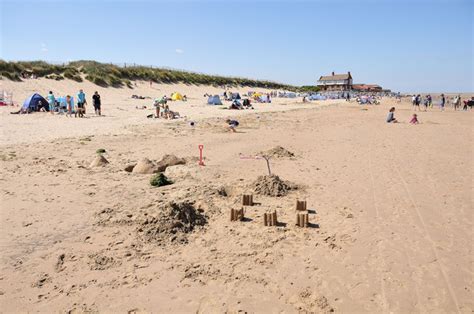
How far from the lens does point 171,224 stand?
238 inches

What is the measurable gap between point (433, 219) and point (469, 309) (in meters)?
2.73

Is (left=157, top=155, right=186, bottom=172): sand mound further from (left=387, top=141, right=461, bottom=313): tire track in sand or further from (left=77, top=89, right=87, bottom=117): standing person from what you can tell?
(left=77, top=89, right=87, bottom=117): standing person

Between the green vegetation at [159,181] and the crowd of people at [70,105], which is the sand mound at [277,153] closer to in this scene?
the green vegetation at [159,181]

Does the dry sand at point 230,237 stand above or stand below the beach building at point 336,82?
below

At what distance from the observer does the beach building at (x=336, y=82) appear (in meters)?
104

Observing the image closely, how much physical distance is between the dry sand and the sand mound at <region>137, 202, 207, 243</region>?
2 centimetres

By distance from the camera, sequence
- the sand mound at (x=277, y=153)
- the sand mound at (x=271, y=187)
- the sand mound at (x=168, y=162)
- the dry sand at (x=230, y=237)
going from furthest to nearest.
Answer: the sand mound at (x=277, y=153) → the sand mound at (x=168, y=162) → the sand mound at (x=271, y=187) → the dry sand at (x=230, y=237)

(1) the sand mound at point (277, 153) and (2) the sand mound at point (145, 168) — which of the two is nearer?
(2) the sand mound at point (145, 168)

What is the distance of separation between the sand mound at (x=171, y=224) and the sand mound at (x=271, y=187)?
70.9 inches

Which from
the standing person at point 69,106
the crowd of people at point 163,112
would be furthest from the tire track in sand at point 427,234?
the standing person at point 69,106

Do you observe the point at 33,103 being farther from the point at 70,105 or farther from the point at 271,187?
the point at 271,187

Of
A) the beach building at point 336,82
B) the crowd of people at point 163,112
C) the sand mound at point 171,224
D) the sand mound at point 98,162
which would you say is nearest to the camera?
the sand mound at point 171,224

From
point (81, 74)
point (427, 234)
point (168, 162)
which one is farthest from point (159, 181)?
A: point (81, 74)

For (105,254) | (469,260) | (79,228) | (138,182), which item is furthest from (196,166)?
(469,260)
